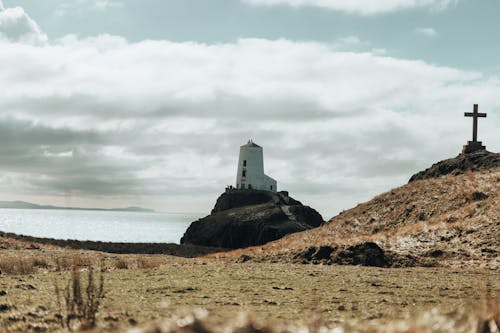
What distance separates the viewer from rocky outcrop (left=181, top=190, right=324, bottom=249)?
10019 cm

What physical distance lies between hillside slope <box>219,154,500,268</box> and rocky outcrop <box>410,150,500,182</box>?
102 cm

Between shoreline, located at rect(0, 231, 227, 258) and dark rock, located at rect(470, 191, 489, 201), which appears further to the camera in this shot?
shoreline, located at rect(0, 231, 227, 258)

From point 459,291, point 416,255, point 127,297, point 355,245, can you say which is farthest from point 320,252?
point 127,297

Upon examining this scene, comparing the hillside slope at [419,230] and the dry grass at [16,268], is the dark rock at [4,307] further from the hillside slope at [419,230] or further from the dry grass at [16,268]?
the hillside slope at [419,230]

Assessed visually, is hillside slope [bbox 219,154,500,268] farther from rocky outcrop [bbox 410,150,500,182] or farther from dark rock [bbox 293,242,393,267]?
rocky outcrop [bbox 410,150,500,182]

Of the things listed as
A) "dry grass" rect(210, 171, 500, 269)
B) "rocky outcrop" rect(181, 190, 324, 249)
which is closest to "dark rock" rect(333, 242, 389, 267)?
"dry grass" rect(210, 171, 500, 269)

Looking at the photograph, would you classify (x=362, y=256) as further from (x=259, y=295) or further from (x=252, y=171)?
(x=252, y=171)

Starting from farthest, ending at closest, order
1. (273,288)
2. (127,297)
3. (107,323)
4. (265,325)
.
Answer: (273,288)
(127,297)
(107,323)
(265,325)

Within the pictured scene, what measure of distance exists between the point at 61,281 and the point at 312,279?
30.7 ft

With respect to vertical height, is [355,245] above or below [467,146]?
below

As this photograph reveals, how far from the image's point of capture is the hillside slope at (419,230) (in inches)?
1380

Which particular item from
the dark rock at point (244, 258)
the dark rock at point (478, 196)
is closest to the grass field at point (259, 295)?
the dark rock at point (244, 258)

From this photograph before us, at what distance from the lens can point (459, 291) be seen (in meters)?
21.0

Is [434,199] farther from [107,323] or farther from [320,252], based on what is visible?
[107,323]
